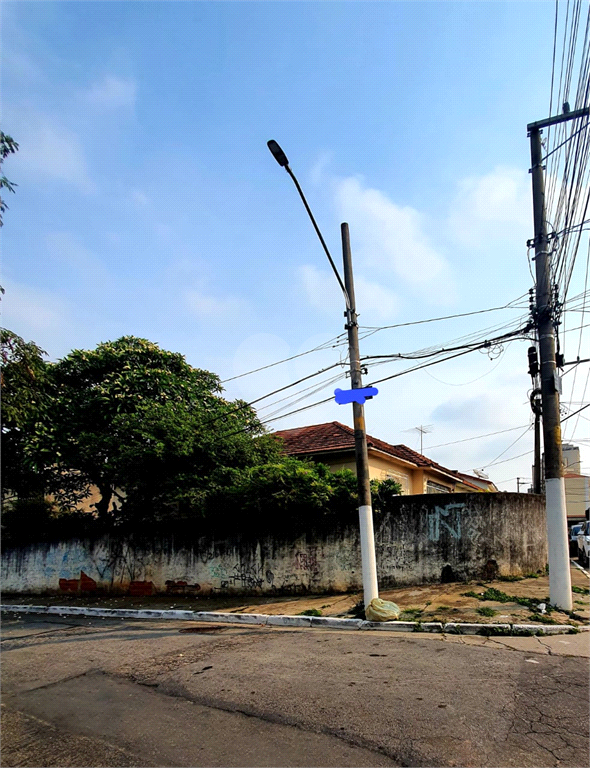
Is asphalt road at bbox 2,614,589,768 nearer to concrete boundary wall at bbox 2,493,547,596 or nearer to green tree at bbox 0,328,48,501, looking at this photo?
concrete boundary wall at bbox 2,493,547,596

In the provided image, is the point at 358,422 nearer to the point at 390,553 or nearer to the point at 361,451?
the point at 361,451

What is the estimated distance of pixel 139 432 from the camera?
1445 centimetres

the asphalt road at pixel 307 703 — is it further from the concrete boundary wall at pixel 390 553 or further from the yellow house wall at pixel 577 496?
the yellow house wall at pixel 577 496

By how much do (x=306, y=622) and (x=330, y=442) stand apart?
31.5ft

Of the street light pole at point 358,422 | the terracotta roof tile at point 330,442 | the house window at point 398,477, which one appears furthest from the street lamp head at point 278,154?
the house window at point 398,477

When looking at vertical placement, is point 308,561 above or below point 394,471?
below

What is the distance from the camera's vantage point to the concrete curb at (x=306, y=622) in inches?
304

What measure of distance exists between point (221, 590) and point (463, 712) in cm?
986

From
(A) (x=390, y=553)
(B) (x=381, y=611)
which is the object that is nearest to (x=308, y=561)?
(A) (x=390, y=553)

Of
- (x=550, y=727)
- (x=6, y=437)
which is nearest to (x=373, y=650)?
(x=550, y=727)

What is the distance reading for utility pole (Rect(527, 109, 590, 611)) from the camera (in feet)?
29.0

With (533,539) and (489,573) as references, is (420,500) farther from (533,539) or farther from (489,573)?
(533,539)

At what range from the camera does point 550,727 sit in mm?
3992

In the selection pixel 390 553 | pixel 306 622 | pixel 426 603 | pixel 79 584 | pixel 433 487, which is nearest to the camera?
pixel 306 622
